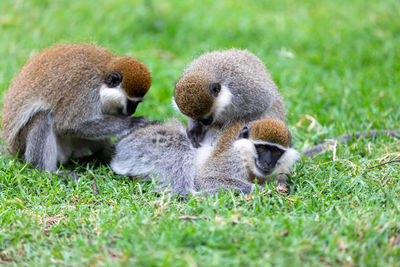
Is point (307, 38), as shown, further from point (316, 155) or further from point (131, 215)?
point (131, 215)

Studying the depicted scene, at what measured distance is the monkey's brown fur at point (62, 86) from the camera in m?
6.02

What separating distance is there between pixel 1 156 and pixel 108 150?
1.33 meters

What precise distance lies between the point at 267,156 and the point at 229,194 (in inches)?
24.1

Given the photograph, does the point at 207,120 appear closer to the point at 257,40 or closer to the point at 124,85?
the point at 124,85

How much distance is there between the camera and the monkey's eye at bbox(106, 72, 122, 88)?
608 cm

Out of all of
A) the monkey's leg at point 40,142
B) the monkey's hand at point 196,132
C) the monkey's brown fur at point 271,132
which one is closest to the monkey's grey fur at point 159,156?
the monkey's hand at point 196,132

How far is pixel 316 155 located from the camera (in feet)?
21.1

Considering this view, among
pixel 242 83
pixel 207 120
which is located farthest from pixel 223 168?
pixel 242 83

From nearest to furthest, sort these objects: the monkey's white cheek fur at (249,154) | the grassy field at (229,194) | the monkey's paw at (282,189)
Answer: the grassy field at (229,194), the monkey's paw at (282,189), the monkey's white cheek fur at (249,154)

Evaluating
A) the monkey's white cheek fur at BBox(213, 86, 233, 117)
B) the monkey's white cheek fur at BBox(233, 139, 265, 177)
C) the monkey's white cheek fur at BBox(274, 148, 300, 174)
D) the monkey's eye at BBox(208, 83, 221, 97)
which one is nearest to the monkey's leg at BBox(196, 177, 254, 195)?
the monkey's white cheek fur at BBox(233, 139, 265, 177)

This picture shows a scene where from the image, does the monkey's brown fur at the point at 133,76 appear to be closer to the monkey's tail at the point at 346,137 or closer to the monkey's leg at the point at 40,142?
the monkey's leg at the point at 40,142

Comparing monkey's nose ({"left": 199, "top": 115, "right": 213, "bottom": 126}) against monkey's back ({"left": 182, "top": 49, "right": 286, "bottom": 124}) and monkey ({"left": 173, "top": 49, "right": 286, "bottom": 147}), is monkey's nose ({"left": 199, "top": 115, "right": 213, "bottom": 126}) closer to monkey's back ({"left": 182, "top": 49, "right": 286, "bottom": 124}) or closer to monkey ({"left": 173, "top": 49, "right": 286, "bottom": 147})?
monkey ({"left": 173, "top": 49, "right": 286, "bottom": 147})

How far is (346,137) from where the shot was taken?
6871 mm

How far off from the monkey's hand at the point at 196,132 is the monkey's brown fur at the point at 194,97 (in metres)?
0.24
